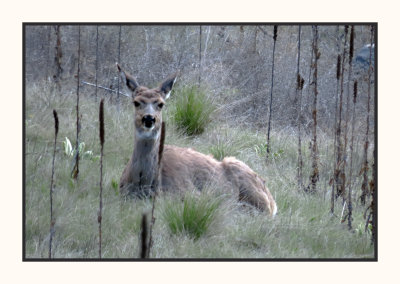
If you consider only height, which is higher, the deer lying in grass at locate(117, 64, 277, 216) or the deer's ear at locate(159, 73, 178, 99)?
the deer's ear at locate(159, 73, 178, 99)

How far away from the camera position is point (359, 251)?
19.4 feet

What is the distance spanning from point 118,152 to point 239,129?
8.05 feet

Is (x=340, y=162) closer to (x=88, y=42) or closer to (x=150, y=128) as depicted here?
(x=150, y=128)

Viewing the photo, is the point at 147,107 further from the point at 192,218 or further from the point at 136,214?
the point at 192,218

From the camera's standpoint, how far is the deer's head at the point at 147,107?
6.88m

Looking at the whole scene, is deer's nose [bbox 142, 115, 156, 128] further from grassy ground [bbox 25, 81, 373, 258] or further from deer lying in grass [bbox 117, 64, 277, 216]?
grassy ground [bbox 25, 81, 373, 258]

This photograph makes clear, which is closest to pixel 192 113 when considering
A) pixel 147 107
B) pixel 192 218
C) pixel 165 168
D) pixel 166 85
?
pixel 166 85

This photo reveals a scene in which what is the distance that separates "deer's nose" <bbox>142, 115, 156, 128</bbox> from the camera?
22.4ft

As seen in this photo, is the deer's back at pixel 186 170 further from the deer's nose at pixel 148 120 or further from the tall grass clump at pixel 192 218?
the tall grass clump at pixel 192 218

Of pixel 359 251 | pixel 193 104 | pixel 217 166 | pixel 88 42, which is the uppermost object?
pixel 88 42

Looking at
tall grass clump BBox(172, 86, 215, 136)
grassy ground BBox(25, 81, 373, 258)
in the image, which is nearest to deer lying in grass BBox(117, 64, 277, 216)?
grassy ground BBox(25, 81, 373, 258)

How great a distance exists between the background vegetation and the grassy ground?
0.05 feet

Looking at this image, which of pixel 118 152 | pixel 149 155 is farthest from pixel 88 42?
pixel 149 155

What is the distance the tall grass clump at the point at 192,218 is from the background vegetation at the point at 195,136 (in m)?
0.01
